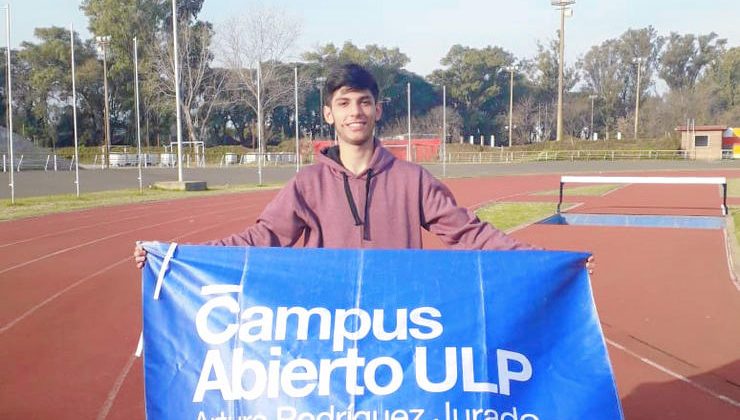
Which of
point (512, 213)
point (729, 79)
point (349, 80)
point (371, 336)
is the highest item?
point (729, 79)

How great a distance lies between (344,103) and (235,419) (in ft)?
4.35

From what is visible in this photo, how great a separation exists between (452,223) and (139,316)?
5222 mm

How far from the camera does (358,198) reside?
2.93 meters

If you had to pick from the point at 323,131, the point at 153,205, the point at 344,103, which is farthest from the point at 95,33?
the point at 344,103

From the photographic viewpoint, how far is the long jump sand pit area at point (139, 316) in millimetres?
4969

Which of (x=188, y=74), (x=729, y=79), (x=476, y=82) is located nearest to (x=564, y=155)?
(x=476, y=82)

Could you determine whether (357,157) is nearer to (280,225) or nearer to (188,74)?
(280,225)

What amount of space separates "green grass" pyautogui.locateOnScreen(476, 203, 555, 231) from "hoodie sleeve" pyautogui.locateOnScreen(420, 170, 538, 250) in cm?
1120

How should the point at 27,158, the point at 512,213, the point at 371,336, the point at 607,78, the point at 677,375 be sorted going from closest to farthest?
the point at 371,336
the point at 677,375
the point at 512,213
the point at 27,158
the point at 607,78

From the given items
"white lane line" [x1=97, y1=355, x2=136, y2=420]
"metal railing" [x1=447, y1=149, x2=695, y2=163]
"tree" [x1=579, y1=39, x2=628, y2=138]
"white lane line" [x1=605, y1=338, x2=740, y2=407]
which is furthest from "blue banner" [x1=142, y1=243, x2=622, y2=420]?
"tree" [x1=579, y1=39, x2=628, y2=138]

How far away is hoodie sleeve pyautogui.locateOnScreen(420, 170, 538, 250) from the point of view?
297cm

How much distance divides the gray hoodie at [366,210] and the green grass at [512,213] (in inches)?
444

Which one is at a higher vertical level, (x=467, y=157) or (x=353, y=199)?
(x=353, y=199)

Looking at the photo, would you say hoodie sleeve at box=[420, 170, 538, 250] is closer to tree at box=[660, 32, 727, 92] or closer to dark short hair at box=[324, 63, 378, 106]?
dark short hair at box=[324, 63, 378, 106]
